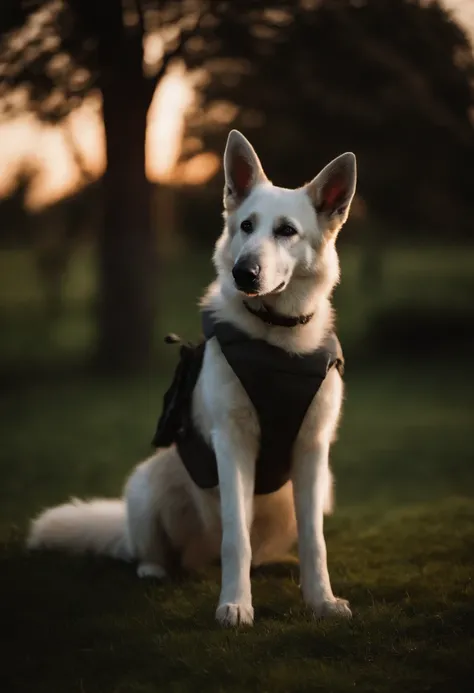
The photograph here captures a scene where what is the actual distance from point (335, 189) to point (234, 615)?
69.3 inches

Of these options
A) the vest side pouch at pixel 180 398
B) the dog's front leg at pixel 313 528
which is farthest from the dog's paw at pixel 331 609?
the vest side pouch at pixel 180 398

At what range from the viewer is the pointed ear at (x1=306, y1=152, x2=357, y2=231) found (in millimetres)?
3789

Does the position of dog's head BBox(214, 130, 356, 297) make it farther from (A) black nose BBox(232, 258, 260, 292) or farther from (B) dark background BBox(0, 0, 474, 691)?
(B) dark background BBox(0, 0, 474, 691)

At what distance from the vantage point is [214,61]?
11570 millimetres

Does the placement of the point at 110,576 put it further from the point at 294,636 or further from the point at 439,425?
the point at 439,425

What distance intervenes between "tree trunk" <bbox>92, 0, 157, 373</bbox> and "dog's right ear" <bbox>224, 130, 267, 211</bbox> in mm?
8165

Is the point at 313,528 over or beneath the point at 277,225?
beneath

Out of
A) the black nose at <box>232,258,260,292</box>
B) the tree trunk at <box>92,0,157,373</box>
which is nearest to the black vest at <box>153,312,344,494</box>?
the black nose at <box>232,258,260,292</box>

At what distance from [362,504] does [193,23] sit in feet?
23.3

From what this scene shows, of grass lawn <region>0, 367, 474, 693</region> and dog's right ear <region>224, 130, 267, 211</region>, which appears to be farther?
dog's right ear <region>224, 130, 267, 211</region>

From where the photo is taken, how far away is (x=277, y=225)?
3.67 metres

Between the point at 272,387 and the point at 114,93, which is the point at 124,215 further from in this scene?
the point at 272,387

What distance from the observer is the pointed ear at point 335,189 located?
3789 mm

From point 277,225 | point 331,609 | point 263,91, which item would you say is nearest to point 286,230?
point 277,225
